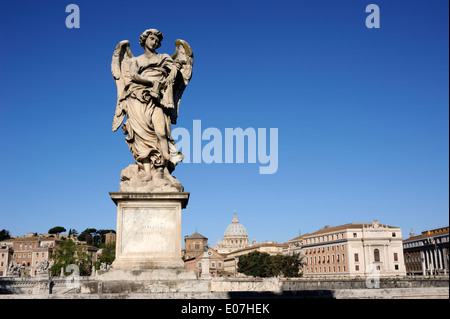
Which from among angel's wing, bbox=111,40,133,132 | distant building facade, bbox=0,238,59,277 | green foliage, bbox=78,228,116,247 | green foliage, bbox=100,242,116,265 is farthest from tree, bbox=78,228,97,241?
angel's wing, bbox=111,40,133,132

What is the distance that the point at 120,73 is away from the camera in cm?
1005

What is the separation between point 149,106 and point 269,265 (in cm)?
11781

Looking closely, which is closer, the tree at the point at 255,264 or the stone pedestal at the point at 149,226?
the stone pedestal at the point at 149,226

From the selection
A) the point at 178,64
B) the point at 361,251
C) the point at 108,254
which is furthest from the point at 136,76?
the point at 361,251

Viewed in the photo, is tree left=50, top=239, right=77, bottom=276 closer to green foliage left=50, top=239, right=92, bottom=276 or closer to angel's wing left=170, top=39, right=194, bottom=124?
green foliage left=50, top=239, right=92, bottom=276

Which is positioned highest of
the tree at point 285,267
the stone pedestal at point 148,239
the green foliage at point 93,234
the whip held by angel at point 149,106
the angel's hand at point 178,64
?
the green foliage at point 93,234

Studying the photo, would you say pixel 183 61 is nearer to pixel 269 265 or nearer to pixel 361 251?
pixel 269 265

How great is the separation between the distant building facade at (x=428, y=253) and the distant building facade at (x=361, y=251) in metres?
8.09

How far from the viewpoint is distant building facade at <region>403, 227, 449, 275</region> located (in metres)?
116

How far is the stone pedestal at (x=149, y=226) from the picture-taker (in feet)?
29.3

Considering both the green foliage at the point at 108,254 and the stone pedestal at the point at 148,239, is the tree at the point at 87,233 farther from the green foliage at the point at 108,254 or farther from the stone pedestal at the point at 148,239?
the stone pedestal at the point at 148,239

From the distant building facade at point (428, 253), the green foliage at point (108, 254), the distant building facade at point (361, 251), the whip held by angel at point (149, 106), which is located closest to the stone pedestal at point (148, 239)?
the whip held by angel at point (149, 106)
